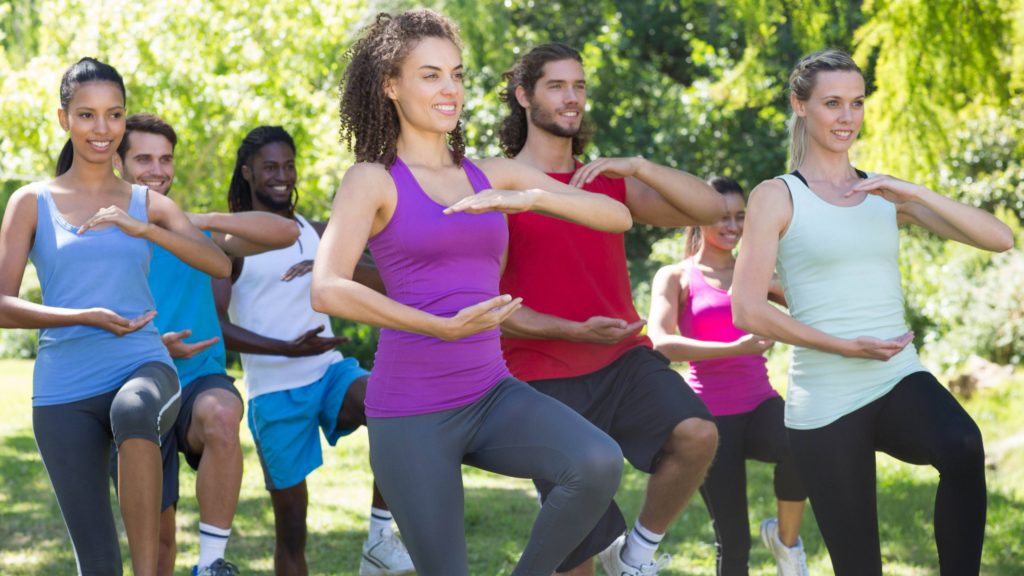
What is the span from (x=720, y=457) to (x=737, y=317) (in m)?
1.62

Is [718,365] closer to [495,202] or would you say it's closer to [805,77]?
[805,77]

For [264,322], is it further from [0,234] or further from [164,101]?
Answer: [164,101]

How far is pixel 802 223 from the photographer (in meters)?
4.76

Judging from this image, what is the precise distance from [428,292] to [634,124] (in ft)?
60.2

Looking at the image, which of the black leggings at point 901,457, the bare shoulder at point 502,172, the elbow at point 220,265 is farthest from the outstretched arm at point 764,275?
the elbow at point 220,265

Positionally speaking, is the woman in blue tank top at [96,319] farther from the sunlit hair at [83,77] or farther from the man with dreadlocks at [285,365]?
the man with dreadlocks at [285,365]

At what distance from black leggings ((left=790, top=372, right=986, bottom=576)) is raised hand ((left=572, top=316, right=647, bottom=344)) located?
2.99 feet

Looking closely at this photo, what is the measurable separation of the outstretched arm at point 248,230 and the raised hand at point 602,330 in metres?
1.58

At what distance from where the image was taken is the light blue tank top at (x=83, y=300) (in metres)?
5.04

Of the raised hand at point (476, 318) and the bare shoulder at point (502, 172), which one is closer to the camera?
the raised hand at point (476, 318)

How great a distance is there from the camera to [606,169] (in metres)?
5.09

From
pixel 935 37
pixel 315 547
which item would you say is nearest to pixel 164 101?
pixel 315 547

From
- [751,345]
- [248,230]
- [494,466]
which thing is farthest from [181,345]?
[751,345]

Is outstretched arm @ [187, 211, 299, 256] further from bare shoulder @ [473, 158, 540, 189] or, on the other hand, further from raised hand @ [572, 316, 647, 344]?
bare shoulder @ [473, 158, 540, 189]
